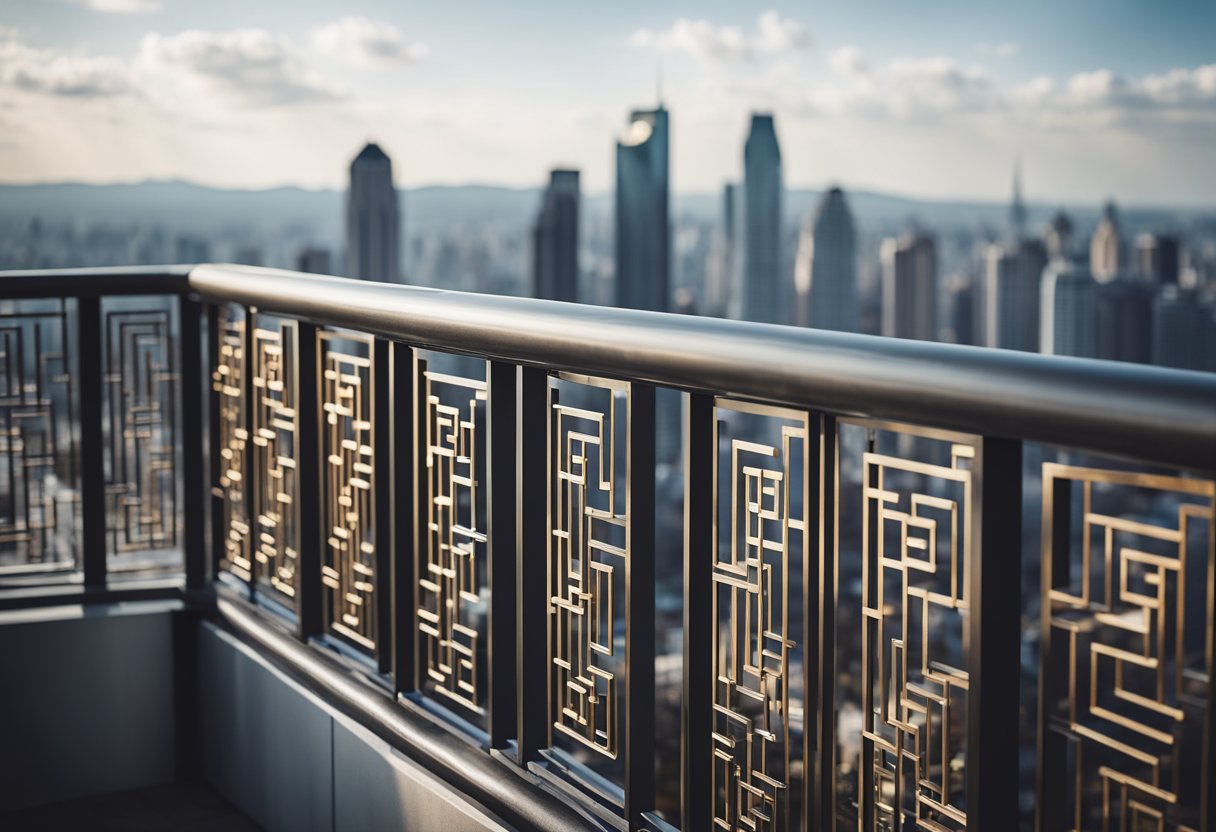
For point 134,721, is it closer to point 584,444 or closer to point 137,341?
point 137,341

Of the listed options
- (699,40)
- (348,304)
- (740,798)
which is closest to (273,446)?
(348,304)

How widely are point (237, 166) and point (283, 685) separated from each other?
100.0ft

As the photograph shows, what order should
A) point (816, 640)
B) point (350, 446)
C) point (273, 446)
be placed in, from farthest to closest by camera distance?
point (273, 446)
point (350, 446)
point (816, 640)

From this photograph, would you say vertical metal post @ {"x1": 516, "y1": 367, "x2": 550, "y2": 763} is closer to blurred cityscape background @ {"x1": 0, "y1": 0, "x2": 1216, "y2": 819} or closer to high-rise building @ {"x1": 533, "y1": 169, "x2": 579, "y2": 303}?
blurred cityscape background @ {"x1": 0, "y1": 0, "x2": 1216, "y2": 819}

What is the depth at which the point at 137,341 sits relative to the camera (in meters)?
2.48

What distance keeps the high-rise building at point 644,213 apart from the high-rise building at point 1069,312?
8.71 m

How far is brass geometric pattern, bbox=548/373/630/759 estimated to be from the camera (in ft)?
4.49

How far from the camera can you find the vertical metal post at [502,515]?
154 centimetres

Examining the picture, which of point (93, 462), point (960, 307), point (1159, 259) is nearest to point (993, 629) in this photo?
point (93, 462)

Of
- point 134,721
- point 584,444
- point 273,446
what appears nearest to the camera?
point 584,444

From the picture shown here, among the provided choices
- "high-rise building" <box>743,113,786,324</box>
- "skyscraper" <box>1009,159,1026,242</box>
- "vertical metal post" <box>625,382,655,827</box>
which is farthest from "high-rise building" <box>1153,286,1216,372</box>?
"vertical metal post" <box>625,382,655,827</box>

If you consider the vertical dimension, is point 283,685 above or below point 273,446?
below

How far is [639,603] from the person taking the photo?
1319 mm

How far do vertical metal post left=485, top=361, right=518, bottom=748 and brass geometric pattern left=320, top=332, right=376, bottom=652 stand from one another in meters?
0.35
